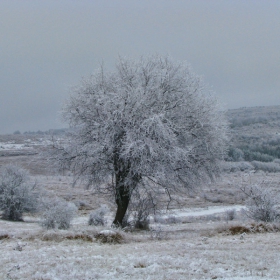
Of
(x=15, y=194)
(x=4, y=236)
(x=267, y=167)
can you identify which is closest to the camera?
(x=4, y=236)

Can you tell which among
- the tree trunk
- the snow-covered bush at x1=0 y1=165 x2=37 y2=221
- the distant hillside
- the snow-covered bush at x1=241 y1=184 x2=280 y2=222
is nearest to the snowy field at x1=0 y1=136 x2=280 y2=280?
the snow-covered bush at x1=241 y1=184 x2=280 y2=222


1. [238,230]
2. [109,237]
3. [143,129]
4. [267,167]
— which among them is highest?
[143,129]

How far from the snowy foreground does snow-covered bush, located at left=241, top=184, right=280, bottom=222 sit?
399cm

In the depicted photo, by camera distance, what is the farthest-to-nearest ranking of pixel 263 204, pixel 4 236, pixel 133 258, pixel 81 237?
pixel 263 204 → pixel 4 236 → pixel 81 237 → pixel 133 258

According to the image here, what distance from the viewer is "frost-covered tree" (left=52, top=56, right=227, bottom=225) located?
13.8m

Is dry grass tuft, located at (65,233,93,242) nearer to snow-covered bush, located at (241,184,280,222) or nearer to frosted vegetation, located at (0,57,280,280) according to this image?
frosted vegetation, located at (0,57,280,280)

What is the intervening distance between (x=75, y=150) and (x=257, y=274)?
979 centimetres

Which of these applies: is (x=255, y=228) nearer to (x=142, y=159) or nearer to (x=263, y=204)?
Result: (x=263, y=204)

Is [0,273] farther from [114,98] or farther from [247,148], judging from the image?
[247,148]

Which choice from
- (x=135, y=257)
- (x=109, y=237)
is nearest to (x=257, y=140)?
(x=109, y=237)

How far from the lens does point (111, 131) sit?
1408 centimetres

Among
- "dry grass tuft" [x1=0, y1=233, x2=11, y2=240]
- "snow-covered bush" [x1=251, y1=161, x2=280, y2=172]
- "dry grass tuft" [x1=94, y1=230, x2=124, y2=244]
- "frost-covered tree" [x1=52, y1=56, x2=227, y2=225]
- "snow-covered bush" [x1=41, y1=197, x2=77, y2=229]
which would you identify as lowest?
"snow-covered bush" [x1=251, y1=161, x2=280, y2=172]

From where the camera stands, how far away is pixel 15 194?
2441 centimetres

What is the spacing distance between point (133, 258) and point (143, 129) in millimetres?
6121
